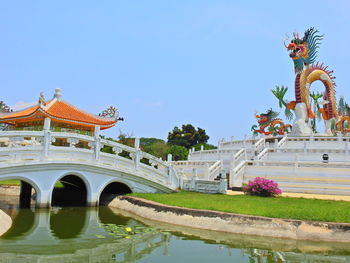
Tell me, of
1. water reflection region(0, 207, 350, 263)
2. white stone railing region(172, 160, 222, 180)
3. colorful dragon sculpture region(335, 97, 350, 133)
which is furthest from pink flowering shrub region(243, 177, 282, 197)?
colorful dragon sculpture region(335, 97, 350, 133)

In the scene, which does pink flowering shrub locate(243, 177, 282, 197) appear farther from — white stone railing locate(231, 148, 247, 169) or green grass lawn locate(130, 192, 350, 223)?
white stone railing locate(231, 148, 247, 169)

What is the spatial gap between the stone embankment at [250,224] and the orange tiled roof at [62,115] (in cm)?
1459

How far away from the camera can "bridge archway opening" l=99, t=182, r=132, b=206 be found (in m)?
16.6

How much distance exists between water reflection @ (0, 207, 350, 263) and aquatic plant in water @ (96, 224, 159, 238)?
14 centimetres

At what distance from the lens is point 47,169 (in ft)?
45.4

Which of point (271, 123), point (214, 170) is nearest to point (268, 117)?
point (271, 123)

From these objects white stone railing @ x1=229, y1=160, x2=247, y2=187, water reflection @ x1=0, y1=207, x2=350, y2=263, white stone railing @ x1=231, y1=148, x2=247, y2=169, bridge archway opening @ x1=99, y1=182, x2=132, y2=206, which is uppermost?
white stone railing @ x1=231, y1=148, x2=247, y2=169

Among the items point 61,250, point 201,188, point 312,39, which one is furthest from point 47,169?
point 312,39

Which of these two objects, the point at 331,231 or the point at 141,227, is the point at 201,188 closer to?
the point at 141,227

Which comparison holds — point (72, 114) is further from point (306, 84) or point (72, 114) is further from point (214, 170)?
point (306, 84)

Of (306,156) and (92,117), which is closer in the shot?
(306,156)

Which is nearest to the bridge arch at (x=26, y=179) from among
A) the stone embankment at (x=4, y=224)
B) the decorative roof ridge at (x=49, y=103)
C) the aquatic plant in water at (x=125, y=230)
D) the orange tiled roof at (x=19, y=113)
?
the stone embankment at (x=4, y=224)

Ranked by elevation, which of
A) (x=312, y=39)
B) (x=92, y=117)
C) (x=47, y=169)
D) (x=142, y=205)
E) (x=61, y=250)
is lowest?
(x=61, y=250)

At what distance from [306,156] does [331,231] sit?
14.0 meters
